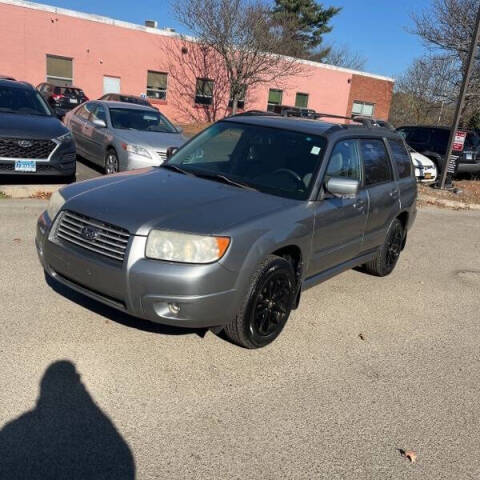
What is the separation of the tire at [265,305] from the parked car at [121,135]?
5.50m

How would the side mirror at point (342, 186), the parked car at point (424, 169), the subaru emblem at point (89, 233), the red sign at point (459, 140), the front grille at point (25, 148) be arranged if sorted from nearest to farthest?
the subaru emblem at point (89, 233)
the side mirror at point (342, 186)
the front grille at point (25, 148)
the red sign at point (459, 140)
the parked car at point (424, 169)

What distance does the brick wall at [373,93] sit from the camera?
3712 cm

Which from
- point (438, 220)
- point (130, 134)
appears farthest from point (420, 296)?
point (130, 134)

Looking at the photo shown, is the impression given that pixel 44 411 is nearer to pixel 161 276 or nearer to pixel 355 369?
pixel 161 276

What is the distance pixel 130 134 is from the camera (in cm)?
930

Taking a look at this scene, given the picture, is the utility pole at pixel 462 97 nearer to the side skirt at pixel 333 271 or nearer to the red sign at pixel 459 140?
the red sign at pixel 459 140

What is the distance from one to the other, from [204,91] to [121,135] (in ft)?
69.1

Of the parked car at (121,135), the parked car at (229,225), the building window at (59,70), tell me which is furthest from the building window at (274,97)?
the parked car at (229,225)

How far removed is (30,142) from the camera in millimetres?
7699

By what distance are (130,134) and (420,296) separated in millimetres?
6085

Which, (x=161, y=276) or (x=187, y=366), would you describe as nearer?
(x=161, y=276)

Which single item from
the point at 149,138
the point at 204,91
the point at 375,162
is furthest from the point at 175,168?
the point at 204,91

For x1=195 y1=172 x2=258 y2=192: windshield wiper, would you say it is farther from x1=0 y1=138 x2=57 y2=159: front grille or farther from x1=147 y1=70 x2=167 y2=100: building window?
x1=147 y1=70 x2=167 y2=100: building window

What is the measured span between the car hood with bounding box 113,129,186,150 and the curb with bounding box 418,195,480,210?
6.22 meters
